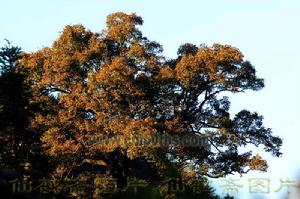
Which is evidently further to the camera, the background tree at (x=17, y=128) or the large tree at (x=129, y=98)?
the large tree at (x=129, y=98)

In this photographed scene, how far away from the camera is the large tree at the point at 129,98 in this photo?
30750 millimetres

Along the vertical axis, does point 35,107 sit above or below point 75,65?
below

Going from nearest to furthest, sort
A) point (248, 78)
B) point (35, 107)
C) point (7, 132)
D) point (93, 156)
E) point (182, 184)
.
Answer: point (182, 184), point (7, 132), point (35, 107), point (93, 156), point (248, 78)

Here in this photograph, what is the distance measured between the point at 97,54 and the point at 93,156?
5664 mm

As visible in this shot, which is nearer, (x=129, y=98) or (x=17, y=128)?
(x=17, y=128)

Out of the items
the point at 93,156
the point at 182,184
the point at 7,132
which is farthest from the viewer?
the point at 93,156

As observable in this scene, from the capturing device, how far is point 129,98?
3112 cm

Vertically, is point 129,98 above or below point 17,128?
above

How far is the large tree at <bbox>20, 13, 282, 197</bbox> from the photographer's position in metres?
30.8

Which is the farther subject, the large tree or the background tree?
the large tree

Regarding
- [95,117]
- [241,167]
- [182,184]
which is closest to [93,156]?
[95,117]

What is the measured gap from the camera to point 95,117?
31.8m

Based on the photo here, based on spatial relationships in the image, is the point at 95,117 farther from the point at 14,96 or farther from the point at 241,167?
the point at 14,96

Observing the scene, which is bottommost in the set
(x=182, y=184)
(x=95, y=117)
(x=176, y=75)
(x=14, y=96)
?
(x=182, y=184)
